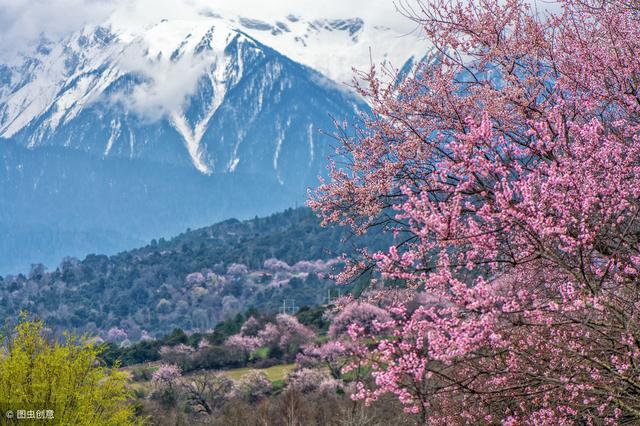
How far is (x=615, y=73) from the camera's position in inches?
465

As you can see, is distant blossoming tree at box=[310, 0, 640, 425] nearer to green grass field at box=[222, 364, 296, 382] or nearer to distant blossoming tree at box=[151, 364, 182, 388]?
distant blossoming tree at box=[151, 364, 182, 388]

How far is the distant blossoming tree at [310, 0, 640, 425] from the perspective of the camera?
9.00 meters

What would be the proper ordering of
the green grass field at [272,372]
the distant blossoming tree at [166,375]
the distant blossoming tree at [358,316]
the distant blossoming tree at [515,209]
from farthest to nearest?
1. the green grass field at [272,372]
2. the distant blossoming tree at [358,316]
3. the distant blossoming tree at [166,375]
4. the distant blossoming tree at [515,209]

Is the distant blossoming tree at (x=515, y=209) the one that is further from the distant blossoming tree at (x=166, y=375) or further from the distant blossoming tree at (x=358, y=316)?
the distant blossoming tree at (x=166, y=375)

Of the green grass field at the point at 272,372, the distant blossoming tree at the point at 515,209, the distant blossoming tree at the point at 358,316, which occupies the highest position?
the distant blossoming tree at the point at 358,316

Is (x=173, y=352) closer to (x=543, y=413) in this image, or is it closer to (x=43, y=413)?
(x=43, y=413)

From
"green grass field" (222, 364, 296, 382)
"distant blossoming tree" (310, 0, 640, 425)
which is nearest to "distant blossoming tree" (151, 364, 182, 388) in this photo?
"green grass field" (222, 364, 296, 382)

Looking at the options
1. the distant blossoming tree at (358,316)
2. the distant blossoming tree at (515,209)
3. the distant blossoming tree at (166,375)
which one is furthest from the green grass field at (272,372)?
the distant blossoming tree at (515,209)

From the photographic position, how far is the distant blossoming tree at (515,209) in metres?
9.00

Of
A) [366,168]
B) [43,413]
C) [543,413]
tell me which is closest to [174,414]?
[43,413]

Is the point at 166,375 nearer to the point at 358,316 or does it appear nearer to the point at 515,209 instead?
the point at 358,316

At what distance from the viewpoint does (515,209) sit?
890cm

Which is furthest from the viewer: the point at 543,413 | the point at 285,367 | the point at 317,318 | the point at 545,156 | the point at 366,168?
the point at 317,318

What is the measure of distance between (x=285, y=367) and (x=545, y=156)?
262ft
